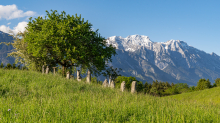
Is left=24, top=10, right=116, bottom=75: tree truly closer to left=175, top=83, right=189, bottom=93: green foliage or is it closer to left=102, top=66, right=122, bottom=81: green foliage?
left=102, top=66, right=122, bottom=81: green foliage

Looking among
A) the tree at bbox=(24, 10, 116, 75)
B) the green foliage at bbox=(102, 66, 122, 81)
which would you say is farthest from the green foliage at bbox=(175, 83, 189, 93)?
the tree at bbox=(24, 10, 116, 75)

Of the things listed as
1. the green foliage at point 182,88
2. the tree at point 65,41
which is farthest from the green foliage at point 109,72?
the green foliage at point 182,88

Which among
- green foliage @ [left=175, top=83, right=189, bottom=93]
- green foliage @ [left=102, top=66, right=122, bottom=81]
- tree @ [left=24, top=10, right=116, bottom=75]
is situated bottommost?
green foliage @ [left=175, top=83, right=189, bottom=93]

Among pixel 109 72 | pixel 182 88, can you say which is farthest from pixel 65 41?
pixel 182 88

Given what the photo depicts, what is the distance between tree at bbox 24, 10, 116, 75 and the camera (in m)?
22.5

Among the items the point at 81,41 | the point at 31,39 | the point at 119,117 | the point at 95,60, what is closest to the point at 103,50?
the point at 95,60

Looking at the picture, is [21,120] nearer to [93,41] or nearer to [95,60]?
[95,60]

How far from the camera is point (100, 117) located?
16.5 feet

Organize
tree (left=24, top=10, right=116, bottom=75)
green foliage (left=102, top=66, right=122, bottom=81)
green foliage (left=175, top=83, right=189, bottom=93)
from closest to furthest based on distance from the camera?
1. tree (left=24, top=10, right=116, bottom=75)
2. green foliage (left=102, top=66, right=122, bottom=81)
3. green foliage (left=175, top=83, right=189, bottom=93)

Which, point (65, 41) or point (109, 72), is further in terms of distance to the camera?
point (109, 72)

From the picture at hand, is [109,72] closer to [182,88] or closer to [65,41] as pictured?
[65,41]

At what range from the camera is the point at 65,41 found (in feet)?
77.3

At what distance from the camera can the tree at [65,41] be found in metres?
22.5

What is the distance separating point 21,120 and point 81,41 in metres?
20.5
